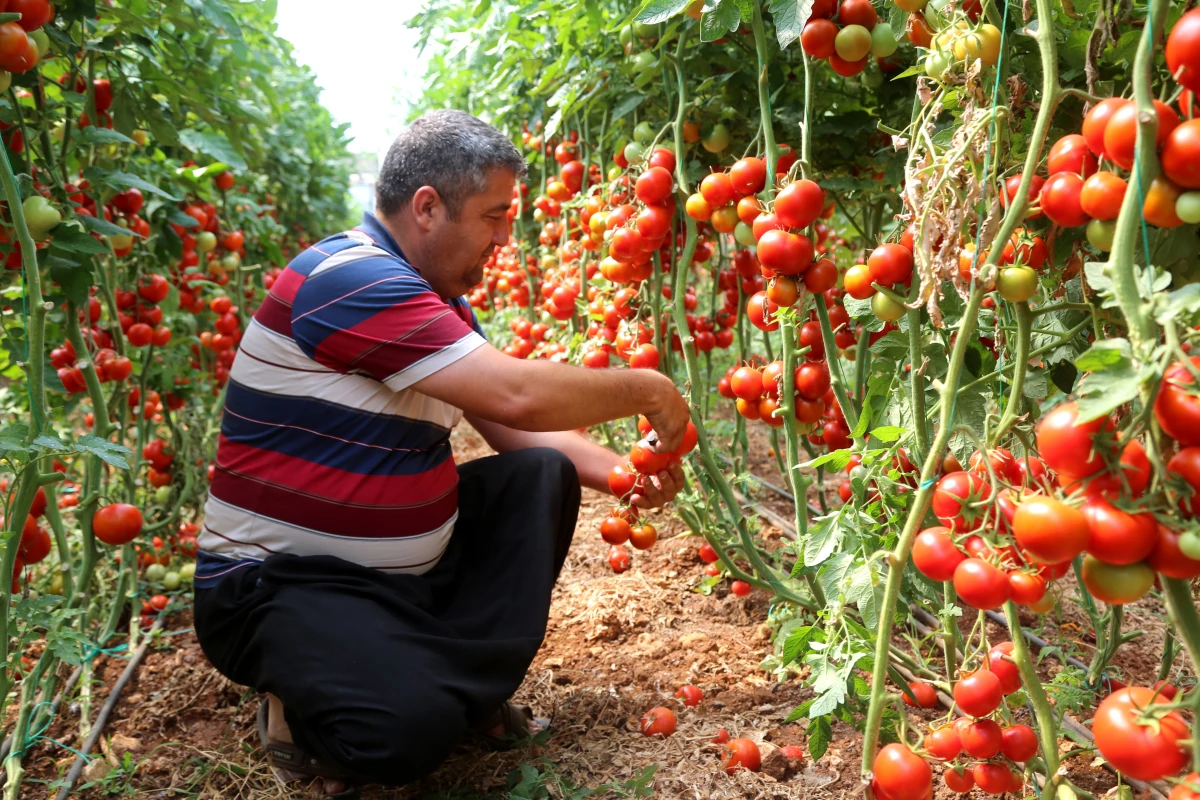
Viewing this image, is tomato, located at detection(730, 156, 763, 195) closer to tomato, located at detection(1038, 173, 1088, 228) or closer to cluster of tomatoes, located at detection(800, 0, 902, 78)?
cluster of tomatoes, located at detection(800, 0, 902, 78)

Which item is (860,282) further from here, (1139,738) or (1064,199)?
(1139,738)

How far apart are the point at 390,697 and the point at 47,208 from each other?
3.74ft

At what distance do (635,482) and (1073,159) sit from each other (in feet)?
3.52

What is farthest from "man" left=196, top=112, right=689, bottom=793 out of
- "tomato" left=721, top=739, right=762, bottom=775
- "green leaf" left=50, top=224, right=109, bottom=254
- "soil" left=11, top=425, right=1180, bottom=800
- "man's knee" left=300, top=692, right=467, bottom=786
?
"tomato" left=721, top=739, right=762, bottom=775

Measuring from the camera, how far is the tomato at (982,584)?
0.81 metres

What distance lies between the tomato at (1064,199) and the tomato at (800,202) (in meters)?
0.50

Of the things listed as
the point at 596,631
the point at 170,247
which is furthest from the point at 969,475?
the point at 170,247

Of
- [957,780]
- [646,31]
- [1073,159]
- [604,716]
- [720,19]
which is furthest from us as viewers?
[646,31]

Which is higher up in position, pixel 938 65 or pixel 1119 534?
pixel 938 65

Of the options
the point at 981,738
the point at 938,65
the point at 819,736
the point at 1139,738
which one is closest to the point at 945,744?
the point at 981,738

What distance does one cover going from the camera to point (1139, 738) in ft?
2.33

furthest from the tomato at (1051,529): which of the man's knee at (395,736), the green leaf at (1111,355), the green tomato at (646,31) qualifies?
the green tomato at (646,31)

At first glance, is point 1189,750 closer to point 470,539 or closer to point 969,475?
point 969,475

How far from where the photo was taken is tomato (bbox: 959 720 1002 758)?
3.47ft
